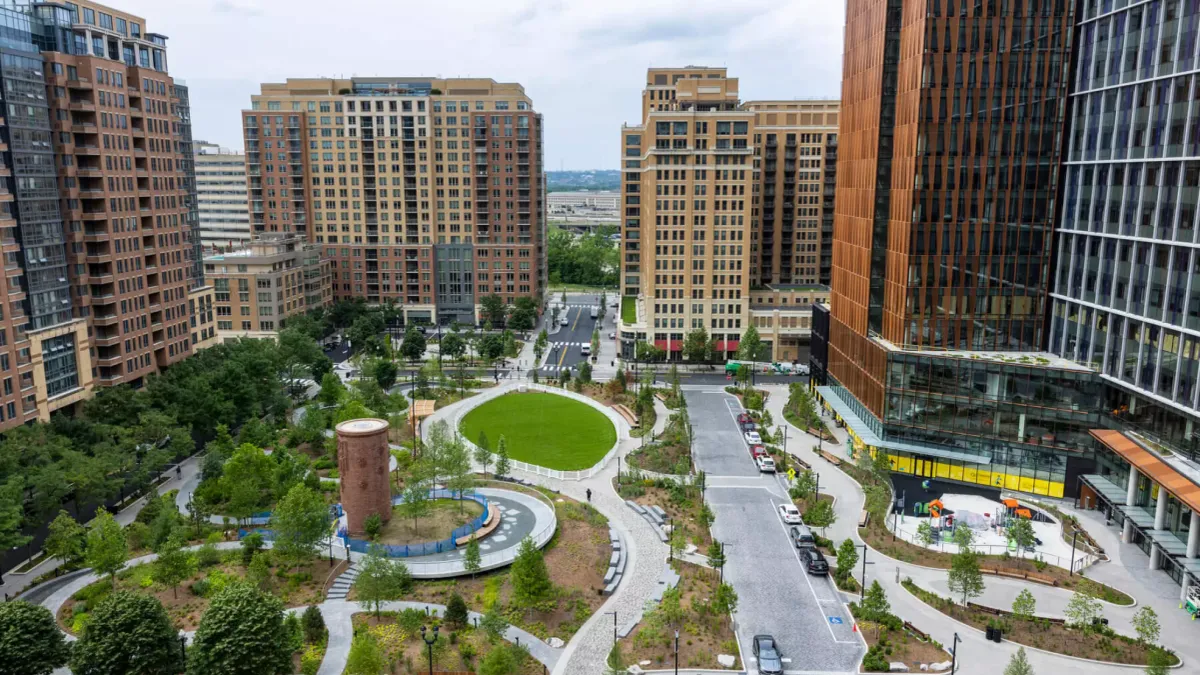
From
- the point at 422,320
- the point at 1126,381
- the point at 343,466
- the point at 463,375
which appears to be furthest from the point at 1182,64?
the point at 422,320

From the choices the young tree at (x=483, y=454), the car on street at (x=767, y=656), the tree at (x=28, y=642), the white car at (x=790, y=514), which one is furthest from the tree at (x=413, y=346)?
the car on street at (x=767, y=656)

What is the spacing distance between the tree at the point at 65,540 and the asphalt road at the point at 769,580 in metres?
Answer: 41.0

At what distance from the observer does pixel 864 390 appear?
75625 millimetres

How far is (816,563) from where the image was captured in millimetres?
51250

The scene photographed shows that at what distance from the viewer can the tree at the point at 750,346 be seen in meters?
106

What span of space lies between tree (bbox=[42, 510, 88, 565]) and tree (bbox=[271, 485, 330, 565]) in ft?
39.3

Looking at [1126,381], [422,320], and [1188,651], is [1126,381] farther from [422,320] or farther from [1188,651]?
[422,320]

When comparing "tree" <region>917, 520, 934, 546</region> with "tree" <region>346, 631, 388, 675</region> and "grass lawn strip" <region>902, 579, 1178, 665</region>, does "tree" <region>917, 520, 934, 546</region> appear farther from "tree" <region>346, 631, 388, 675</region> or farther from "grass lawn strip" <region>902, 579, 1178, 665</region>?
"tree" <region>346, 631, 388, 675</region>

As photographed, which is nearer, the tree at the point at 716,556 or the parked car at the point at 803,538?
the tree at the point at 716,556

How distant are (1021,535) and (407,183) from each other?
10919cm

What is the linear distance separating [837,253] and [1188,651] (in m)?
49.9

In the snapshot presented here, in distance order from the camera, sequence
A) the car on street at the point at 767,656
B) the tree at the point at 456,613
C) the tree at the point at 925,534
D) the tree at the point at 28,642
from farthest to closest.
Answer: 1. the tree at the point at 925,534
2. the tree at the point at 456,613
3. the car on street at the point at 767,656
4. the tree at the point at 28,642

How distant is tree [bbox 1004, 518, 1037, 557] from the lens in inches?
2061

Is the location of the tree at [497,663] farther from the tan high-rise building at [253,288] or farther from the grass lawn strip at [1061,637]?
the tan high-rise building at [253,288]
